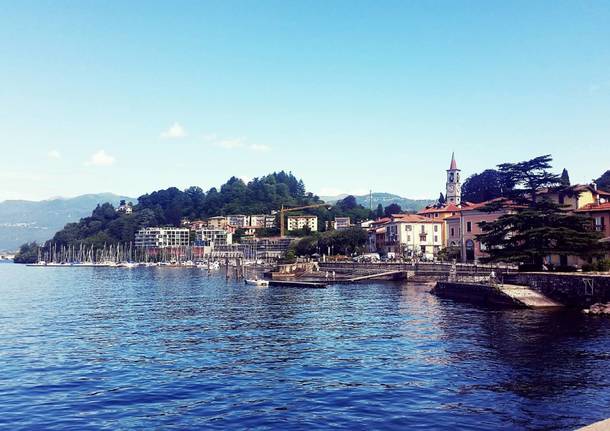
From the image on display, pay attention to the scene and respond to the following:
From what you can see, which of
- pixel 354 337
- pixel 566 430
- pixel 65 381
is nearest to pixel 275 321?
pixel 354 337

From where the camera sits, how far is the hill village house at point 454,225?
70.4m

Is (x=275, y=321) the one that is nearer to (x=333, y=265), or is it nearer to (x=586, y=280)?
(x=586, y=280)

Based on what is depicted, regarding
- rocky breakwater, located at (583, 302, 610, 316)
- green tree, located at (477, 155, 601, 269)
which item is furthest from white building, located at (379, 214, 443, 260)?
rocky breakwater, located at (583, 302, 610, 316)

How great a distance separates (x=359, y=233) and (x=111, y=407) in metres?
128

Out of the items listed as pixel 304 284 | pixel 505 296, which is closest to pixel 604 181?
pixel 304 284

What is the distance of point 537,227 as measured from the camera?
2235 inches

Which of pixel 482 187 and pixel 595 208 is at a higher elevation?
pixel 482 187

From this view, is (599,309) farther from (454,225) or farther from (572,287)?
(454,225)

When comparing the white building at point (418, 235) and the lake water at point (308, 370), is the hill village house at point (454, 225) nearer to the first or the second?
the white building at point (418, 235)

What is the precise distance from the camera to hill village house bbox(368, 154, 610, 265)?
231 ft

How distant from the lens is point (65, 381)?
26.0m

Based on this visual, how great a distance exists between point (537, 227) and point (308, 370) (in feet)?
125

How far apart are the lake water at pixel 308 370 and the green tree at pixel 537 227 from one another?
958cm


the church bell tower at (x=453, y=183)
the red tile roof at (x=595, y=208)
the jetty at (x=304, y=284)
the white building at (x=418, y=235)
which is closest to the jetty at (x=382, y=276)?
the jetty at (x=304, y=284)
